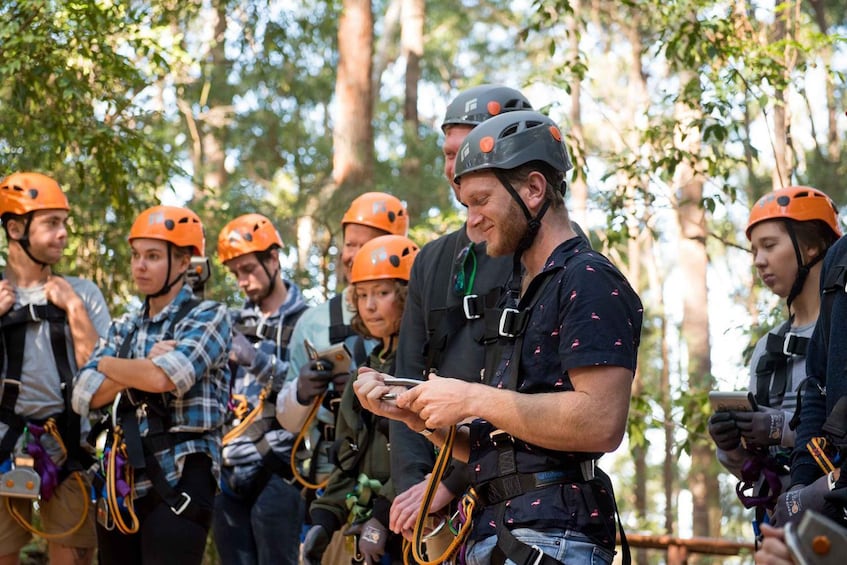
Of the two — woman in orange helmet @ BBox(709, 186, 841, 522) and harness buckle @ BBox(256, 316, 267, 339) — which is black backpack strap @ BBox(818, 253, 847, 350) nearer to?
woman in orange helmet @ BBox(709, 186, 841, 522)

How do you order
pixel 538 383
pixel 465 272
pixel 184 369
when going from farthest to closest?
pixel 184 369
pixel 465 272
pixel 538 383

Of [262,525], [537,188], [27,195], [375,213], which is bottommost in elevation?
[262,525]

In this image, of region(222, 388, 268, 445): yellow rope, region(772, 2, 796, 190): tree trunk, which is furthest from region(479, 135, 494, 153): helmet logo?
region(772, 2, 796, 190): tree trunk

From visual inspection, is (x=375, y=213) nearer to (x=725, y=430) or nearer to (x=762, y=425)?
(x=725, y=430)

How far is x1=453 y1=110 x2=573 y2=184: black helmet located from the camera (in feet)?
12.5

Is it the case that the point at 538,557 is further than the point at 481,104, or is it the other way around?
the point at 481,104

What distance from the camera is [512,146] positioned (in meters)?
3.82

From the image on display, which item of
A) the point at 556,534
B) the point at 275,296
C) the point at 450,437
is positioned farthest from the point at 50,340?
the point at 556,534

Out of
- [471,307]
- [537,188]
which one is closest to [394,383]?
[537,188]

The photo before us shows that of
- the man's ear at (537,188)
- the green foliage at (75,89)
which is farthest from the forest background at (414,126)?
the man's ear at (537,188)

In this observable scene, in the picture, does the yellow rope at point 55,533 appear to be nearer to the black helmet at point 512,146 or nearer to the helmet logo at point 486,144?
the black helmet at point 512,146

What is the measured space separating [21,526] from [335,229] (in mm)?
9924

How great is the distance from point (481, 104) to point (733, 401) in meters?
1.82

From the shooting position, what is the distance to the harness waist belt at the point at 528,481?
3.58 meters
